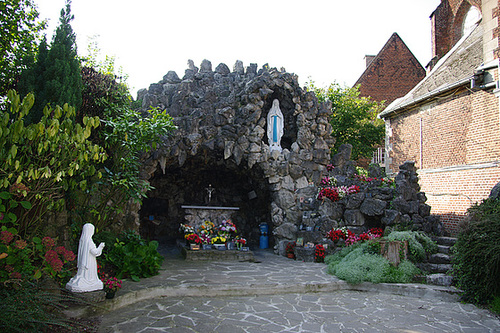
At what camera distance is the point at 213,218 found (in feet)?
39.3

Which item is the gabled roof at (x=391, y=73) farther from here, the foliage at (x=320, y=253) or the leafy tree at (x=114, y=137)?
the leafy tree at (x=114, y=137)

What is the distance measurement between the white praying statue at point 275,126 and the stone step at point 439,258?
6.13m

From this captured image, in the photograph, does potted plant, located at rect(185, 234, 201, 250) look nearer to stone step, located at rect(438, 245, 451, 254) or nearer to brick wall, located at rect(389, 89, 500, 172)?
stone step, located at rect(438, 245, 451, 254)

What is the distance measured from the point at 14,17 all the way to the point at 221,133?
6.49 metres

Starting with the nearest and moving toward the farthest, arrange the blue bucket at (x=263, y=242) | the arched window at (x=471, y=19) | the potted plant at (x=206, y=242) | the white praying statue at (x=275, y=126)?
the potted plant at (x=206, y=242) → the white praying statue at (x=275, y=126) → the blue bucket at (x=263, y=242) → the arched window at (x=471, y=19)

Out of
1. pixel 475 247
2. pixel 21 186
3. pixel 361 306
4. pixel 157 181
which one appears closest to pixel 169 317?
pixel 21 186

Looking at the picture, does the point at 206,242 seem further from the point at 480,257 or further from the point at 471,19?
the point at 471,19

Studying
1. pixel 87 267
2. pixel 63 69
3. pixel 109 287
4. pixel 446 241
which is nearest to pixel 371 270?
pixel 446 241

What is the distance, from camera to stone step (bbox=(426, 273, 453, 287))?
7.38 meters

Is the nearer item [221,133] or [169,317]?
[169,317]

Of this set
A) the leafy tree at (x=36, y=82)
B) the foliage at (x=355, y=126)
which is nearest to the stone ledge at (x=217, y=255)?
the leafy tree at (x=36, y=82)

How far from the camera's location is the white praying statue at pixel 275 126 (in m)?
12.7

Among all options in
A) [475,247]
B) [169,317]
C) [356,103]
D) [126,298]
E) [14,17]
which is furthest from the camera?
[356,103]

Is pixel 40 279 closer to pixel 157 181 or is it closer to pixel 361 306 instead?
pixel 361 306
